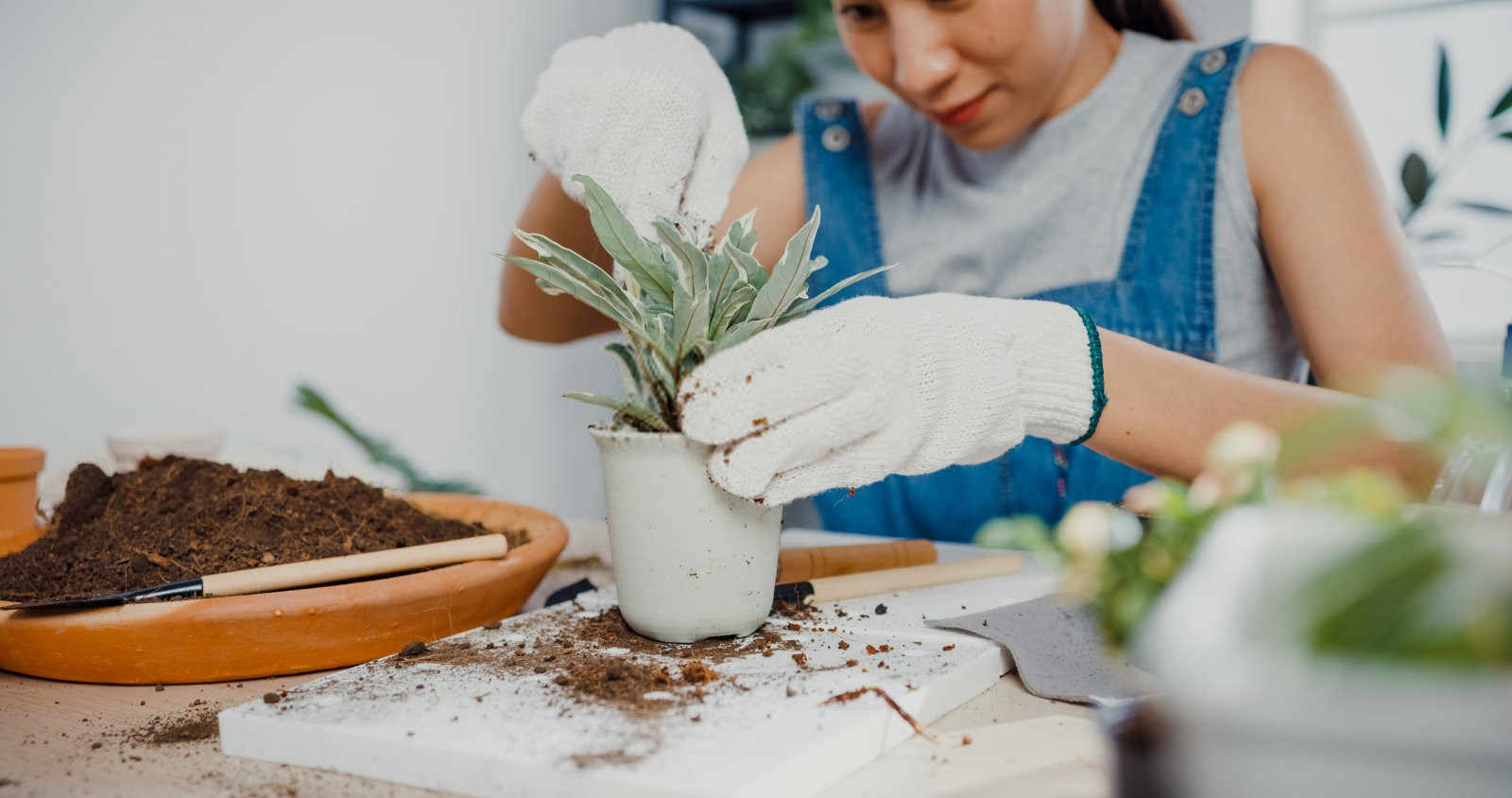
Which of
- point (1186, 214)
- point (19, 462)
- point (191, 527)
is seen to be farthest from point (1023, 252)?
point (19, 462)

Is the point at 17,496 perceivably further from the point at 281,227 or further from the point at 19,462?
the point at 281,227

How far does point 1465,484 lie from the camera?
68cm

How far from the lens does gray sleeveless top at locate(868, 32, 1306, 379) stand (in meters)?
1.32

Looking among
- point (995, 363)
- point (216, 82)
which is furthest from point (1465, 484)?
point (216, 82)

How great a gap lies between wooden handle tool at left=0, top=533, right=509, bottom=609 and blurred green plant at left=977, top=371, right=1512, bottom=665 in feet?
1.79

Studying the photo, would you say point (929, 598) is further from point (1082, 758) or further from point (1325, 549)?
point (1325, 549)

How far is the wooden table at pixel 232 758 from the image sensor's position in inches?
20.7

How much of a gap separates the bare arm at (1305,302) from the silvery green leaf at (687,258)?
39cm

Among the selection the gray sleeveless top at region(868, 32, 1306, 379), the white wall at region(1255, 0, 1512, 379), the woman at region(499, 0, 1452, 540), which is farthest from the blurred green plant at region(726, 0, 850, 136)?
the gray sleeveless top at region(868, 32, 1306, 379)

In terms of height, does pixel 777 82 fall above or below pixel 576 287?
above

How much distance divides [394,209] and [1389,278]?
2.51 m

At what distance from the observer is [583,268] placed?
2.30ft

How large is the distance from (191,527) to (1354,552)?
80 cm

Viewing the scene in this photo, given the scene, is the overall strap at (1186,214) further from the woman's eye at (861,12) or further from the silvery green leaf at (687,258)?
the silvery green leaf at (687,258)
